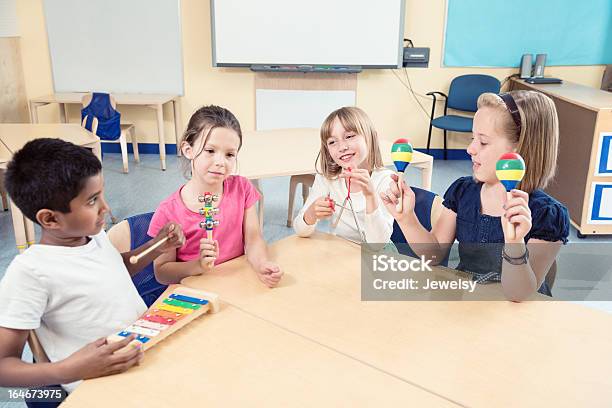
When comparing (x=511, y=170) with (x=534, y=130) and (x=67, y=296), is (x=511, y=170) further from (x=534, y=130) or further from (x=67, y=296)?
(x=67, y=296)

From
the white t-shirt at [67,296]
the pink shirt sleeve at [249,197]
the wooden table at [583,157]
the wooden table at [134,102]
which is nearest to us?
the white t-shirt at [67,296]

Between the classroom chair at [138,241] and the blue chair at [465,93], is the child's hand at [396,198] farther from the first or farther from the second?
the blue chair at [465,93]

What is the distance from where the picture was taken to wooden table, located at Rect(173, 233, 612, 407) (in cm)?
106

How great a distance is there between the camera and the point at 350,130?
6.27 ft

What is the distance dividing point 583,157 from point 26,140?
12.0ft

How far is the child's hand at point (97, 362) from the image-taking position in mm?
1056

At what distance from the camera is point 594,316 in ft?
4.33

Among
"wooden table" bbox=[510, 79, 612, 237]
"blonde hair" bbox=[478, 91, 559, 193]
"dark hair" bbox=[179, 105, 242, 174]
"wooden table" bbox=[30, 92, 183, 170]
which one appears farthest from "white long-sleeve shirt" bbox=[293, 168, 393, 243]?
"wooden table" bbox=[30, 92, 183, 170]

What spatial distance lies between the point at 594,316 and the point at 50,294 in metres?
1.29

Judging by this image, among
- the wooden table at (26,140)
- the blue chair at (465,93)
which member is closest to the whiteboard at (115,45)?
the wooden table at (26,140)

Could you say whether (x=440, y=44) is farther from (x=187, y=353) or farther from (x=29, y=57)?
(x=187, y=353)

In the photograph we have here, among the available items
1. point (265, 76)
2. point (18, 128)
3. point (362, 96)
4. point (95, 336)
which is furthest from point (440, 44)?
point (95, 336)

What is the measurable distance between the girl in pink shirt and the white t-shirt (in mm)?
250

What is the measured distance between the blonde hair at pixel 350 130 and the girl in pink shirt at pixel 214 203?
35 cm
